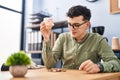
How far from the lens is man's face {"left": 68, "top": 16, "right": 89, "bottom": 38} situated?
1.62m

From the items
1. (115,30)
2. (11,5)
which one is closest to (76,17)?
(115,30)

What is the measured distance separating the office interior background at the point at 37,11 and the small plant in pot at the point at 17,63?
1775 mm

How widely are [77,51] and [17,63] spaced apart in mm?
733

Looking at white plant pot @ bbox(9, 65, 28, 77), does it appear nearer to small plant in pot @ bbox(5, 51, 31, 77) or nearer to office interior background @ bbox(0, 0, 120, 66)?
small plant in pot @ bbox(5, 51, 31, 77)

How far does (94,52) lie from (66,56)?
24 cm

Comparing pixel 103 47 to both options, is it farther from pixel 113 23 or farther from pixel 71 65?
pixel 113 23

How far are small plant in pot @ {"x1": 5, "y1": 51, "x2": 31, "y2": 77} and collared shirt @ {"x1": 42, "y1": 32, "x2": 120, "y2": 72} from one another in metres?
0.45

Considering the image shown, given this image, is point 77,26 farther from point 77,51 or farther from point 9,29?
point 9,29

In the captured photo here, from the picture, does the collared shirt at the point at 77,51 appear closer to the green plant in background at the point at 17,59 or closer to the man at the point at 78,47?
the man at the point at 78,47

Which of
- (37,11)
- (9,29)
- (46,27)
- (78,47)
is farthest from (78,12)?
(9,29)

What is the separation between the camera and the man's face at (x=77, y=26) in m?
1.62

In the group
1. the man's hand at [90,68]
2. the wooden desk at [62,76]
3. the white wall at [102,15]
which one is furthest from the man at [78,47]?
the white wall at [102,15]

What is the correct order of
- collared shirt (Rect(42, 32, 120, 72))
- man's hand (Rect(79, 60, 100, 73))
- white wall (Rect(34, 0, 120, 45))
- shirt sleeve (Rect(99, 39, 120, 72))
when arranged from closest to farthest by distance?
man's hand (Rect(79, 60, 100, 73)) < shirt sleeve (Rect(99, 39, 120, 72)) < collared shirt (Rect(42, 32, 120, 72)) < white wall (Rect(34, 0, 120, 45))

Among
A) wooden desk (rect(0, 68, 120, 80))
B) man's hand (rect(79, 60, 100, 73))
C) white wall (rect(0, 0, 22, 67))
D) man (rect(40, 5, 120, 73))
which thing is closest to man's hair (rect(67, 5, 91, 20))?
man (rect(40, 5, 120, 73))
